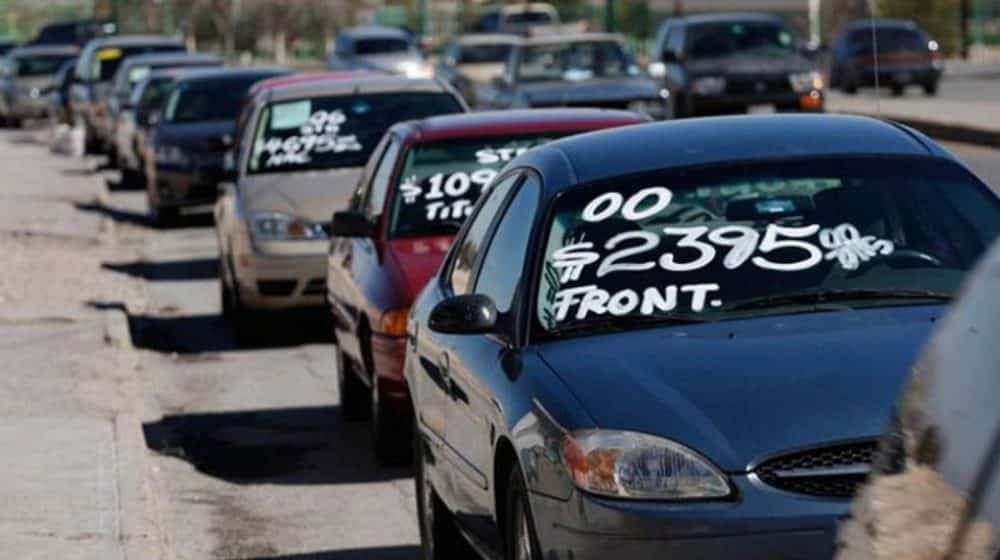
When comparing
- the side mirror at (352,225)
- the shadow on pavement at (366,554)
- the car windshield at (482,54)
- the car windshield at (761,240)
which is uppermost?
the car windshield at (761,240)

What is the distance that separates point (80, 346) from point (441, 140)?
12.2 ft

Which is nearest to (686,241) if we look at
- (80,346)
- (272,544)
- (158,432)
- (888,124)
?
(888,124)

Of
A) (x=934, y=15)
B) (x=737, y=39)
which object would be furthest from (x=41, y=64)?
(x=934, y=15)

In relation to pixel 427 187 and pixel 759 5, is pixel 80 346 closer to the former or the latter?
pixel 427 187

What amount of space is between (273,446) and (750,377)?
6.10 meters

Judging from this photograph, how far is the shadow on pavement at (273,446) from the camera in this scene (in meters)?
11.1

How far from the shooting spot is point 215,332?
674 inches

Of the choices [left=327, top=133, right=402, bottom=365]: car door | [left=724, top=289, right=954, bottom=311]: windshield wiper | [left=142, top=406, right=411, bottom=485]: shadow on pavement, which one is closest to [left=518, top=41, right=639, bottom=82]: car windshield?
[left=142, top=406, right=411, bottom=485]: shadow on pavement

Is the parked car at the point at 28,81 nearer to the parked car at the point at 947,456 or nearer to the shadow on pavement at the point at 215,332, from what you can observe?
the shadow on pavement at the point at 215,332

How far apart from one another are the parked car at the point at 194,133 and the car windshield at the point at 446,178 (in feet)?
41.3

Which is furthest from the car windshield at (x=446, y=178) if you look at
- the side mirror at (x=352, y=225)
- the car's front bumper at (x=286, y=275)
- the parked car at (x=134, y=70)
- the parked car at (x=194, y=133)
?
the parked car at (x=134, y=70)

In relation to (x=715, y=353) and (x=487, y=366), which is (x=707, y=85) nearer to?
(x=487, y=366)

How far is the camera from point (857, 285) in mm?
6926

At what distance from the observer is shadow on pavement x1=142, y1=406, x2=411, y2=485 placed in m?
11.1
